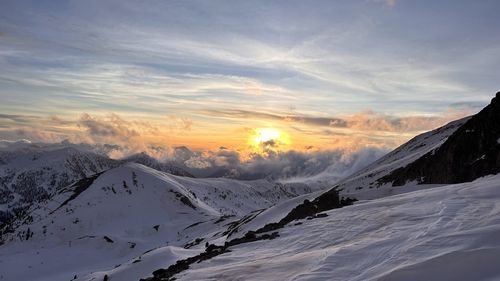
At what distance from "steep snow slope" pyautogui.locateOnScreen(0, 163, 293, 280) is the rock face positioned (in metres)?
41.6

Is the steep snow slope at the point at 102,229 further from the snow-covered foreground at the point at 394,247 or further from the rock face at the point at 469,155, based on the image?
the snow-covered foreground at the point at 394,247

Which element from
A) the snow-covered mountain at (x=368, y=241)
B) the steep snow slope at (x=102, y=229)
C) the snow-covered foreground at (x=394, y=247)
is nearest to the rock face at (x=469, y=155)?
the snow-covered mountain at (x=368, y=241)

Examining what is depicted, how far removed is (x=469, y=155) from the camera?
5844 centimetres

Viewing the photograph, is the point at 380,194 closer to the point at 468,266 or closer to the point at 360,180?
the point at 468,266

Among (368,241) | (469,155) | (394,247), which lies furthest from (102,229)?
(394,247)

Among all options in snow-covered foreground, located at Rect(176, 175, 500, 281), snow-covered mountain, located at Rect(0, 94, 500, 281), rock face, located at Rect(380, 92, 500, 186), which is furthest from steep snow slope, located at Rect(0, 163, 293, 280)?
snow-covered foreground, located at Rect(176, 175, 500, 281)

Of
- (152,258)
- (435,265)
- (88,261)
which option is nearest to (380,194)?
(152,258)

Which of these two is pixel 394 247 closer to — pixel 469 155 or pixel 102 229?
pixel 469 155

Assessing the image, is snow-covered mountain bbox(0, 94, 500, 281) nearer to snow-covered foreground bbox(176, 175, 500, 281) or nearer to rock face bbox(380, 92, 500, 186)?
snow-covered foreground bbox(176, 175, 500, 281)

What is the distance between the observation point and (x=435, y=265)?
35.9 ft

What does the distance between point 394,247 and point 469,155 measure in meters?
52.2

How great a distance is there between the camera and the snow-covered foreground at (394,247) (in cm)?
1089

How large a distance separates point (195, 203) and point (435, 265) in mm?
187681

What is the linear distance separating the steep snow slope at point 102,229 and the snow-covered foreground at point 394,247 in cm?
5384
